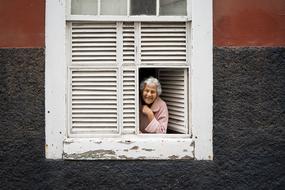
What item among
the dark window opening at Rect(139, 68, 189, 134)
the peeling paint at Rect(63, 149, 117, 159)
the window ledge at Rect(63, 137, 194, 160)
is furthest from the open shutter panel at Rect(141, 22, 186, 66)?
the peeling paint at Rect(63, 149, 117, 159)

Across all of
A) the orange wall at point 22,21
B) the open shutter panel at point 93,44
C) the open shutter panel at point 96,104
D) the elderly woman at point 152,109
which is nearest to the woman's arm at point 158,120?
the elderly woman at point 152,109

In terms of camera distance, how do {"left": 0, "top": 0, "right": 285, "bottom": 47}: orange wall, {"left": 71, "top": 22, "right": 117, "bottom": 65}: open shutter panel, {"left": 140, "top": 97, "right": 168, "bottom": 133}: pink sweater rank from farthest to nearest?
{"left": 140, "top": 97, "right": 168, "bottom": 133}: pink sweater
{"left": 71, "top": 22, "right": 117, "bottom": 65}: open shutter panel
{"left": 0, "top": 0, "right": 285, "bottom": 47}: orange wall

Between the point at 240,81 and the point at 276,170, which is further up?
the point at 240,81

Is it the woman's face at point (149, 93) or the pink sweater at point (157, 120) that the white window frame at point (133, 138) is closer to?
the pink sweater at point (157, 120)

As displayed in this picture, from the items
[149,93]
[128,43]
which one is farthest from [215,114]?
[128,43]

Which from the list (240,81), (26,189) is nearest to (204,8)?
(240,81)

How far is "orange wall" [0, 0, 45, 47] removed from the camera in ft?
15.1

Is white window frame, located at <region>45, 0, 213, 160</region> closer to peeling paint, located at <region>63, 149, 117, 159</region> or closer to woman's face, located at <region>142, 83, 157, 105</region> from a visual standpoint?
peeling paint, located at <region>63, 149, 117, 159</region>

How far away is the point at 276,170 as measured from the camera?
477cm

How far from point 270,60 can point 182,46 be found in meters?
0.88

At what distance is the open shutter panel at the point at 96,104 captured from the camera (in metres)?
4.77

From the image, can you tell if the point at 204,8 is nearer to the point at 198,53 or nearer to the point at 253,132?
the point at 198,53

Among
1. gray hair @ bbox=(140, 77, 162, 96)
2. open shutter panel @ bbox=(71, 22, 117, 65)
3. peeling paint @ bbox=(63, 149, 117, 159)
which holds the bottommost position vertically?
peeling paint @ bbox=(63, 149, 117, 159)

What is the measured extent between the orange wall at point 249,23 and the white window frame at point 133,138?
12 cm
